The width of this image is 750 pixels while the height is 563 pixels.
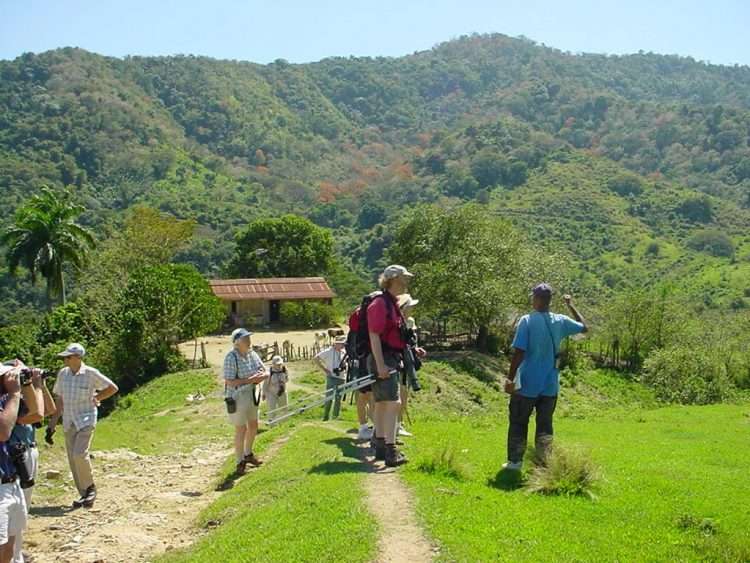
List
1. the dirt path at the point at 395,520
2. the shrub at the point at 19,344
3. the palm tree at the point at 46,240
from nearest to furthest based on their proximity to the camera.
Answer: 1. the dirt path at the point at 395,520
2. the shrub at the point at 19,344
3. the palm tree at the point at 46,240

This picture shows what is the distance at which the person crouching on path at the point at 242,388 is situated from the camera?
1183 centimetres

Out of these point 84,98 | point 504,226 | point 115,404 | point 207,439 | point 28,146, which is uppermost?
point 84,98

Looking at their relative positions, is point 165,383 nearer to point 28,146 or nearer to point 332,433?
point 332,433

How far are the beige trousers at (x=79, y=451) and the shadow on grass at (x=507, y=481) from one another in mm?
5563

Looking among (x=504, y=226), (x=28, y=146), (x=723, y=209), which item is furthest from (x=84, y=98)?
(x=504, y=226)

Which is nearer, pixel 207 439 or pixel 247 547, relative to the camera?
pixel 247 547

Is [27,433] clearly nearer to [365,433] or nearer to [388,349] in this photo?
[388,349]

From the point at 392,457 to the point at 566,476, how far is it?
7.39 ft

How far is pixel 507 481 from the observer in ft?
31.7

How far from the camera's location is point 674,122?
7864 inches

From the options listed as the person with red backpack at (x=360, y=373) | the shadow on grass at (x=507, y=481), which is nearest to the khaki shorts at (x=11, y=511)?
the person with red backpack at (x=360, y=373)

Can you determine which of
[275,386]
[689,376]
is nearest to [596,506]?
[275,386]

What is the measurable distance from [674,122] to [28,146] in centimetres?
15067

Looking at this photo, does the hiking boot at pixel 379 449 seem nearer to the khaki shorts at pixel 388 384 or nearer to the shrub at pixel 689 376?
the khaki shorts at pixel 388 384
